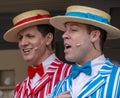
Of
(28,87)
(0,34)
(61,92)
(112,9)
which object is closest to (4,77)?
(0,34)

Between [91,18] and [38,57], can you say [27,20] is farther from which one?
[91,18]

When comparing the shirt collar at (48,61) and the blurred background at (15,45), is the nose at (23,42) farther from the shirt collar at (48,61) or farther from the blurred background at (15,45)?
the blurred background at (15,45)

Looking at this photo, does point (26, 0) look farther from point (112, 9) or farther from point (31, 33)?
point (31, 33)

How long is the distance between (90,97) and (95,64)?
213 millimetres

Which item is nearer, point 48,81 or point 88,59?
point 88,59

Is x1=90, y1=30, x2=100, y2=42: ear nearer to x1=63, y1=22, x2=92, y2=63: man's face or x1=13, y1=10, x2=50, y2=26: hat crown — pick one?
x1=63, y1=22, x2=92, y2=63: man's face

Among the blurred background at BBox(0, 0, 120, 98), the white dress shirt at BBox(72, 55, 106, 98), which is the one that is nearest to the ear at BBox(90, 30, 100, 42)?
the white dress shirt at BBox(72, 55, 106, 98)

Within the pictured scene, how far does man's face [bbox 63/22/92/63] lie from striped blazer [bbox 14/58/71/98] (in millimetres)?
468

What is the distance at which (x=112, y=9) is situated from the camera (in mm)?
5285

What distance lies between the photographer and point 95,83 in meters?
3.02

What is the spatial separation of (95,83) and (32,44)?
28.3 inches

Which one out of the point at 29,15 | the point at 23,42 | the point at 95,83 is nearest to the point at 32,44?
the point at 23,42

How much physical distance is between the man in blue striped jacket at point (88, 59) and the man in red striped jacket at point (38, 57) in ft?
1.14

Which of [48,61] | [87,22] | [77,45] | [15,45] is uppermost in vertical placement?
[87,22]
